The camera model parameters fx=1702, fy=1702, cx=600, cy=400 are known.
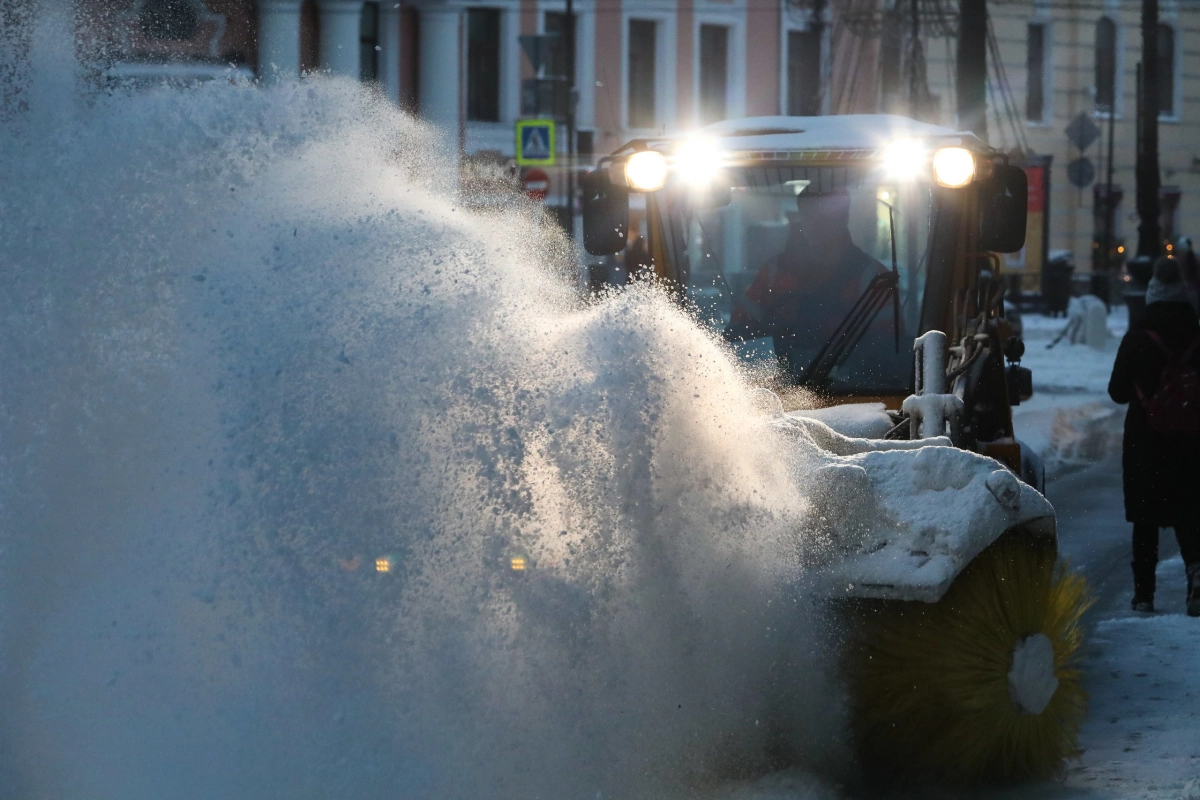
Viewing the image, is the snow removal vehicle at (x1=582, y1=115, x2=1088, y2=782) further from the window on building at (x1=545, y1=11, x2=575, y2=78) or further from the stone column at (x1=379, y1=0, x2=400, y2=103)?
the stone column at (x1=379, y1=0, x2=400, y2=103)

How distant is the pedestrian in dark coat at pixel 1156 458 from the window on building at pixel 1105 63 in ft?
121

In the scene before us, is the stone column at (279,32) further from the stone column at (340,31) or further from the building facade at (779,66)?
the stone column at (340,31)

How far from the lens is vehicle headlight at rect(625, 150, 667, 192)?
677cm

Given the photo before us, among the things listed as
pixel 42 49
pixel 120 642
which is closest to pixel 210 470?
pixel 120 642

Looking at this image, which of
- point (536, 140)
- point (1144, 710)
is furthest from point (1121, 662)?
point (536, 140)

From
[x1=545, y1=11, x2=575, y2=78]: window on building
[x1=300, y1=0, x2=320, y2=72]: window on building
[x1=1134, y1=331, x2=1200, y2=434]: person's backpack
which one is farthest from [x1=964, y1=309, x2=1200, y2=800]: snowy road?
[x1=300, y1=0, x2=320, y2=72]: window on building

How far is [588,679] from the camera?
396cm

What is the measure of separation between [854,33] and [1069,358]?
20.0 ft

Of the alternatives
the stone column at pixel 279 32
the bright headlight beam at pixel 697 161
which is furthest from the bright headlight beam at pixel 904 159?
the stone column at pixel 279 32

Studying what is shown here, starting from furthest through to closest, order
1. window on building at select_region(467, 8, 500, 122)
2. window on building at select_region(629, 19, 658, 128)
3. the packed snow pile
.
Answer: window on building at select_region(629, 19, 658, 128) < window on building at select_region(467, 8, 500, 122) < the packed snow pile

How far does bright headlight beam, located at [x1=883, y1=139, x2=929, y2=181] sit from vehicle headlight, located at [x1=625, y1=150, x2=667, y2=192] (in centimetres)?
89

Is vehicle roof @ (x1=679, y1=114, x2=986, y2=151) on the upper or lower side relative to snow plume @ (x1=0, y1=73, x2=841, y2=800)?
upper

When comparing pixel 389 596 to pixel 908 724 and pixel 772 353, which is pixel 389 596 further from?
pixel 772 353

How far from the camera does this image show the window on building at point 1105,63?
42531 millimetres
